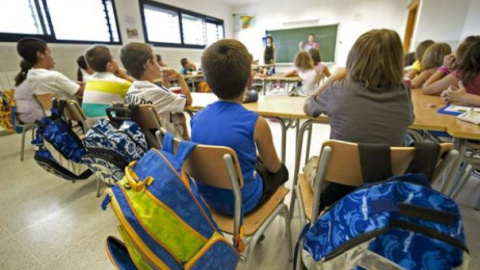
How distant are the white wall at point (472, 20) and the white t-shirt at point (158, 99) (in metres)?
4.94

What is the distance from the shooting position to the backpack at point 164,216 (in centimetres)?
60

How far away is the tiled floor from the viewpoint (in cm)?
120

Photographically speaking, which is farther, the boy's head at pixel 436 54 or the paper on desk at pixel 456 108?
the boy's head at pixel 436 54

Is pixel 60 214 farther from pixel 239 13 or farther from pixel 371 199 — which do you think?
pixel 239 13

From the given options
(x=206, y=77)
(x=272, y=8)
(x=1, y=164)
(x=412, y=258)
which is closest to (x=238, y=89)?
(x=206, y=77)

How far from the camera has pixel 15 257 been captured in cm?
124

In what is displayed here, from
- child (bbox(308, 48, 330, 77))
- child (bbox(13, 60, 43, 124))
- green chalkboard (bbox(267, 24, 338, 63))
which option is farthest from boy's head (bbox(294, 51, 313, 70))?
green chalkboard (bbox(267, 24, 338, 63))

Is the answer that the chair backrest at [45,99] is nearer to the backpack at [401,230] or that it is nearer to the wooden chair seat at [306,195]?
the wooden chair seat at [306,195]

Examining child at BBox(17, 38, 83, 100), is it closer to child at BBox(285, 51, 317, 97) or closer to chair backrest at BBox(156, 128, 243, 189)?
chair backrest at BBox(156, 128, 243, 189)

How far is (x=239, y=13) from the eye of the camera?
823cm

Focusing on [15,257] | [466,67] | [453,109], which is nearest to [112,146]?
[15,257]

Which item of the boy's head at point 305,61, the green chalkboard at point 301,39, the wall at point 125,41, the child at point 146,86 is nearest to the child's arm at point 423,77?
the boy's head at point 305,61

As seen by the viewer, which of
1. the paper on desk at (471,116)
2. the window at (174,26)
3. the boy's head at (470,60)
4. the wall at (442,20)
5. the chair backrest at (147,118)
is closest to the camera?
the paper on desk at (471,116)

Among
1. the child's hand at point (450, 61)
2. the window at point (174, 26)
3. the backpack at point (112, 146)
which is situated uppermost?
the window at point (174, 26)
